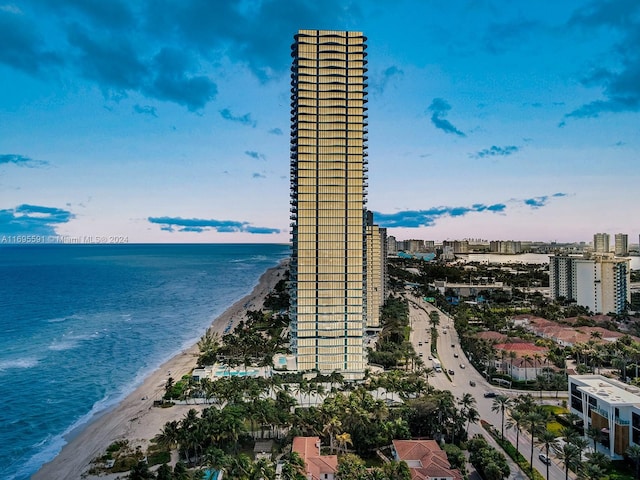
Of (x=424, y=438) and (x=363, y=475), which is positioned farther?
(x=424, y=438)

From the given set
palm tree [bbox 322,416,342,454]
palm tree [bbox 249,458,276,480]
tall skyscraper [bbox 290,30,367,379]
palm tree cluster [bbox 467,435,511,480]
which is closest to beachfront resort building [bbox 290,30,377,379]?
tall skyscraper [bbox 290,30,367,379]

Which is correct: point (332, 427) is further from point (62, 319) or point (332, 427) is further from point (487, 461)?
point (62, 319)

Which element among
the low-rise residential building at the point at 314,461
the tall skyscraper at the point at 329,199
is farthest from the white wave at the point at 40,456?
the tall skyscraper at the point at 329,199

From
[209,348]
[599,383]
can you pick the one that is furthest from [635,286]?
[209,348]

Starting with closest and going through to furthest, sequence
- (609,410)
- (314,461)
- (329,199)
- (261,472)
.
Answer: (261,472) < (314,461) < (609,410) < (329,199)

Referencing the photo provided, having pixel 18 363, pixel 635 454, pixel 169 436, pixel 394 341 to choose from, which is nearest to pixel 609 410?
pixel 635 454

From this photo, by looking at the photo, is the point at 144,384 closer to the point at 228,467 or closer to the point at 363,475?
the point at 228,467

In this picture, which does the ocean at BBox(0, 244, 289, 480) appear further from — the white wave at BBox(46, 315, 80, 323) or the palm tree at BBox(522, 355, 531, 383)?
the palm tree at BBox(522, 355, 531, 383)
